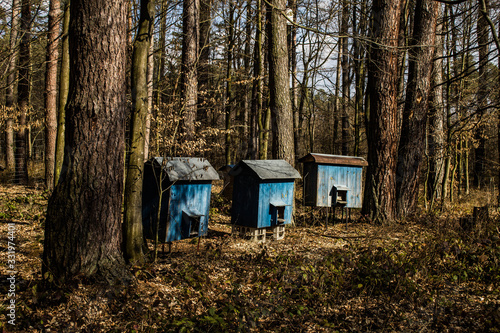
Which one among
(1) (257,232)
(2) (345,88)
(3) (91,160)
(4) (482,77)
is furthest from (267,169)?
(2) (345,88)

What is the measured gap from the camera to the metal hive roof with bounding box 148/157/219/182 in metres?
5.33

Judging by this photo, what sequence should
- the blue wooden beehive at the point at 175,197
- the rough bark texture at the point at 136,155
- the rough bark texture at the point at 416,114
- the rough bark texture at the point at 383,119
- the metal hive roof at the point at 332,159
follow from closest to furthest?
the rough bark texture at the point at 136,155 < the blue wooden beehive at the point at 175,197 < the metal hive roof at the point at 332,159 < the rough bark texture at the point at 383,119 < the rough bark texture at the point at 416,114

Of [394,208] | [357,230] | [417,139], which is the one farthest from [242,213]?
[417,139]

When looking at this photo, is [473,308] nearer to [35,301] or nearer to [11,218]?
[35,301]

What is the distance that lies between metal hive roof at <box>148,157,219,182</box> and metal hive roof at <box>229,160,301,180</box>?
101 cm

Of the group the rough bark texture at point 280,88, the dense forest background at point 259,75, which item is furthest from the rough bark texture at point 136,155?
the rough bark texture at point 280,88

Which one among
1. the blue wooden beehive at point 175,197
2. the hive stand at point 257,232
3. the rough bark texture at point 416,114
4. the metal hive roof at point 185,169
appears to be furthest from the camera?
the rough bark texture at point 416,114

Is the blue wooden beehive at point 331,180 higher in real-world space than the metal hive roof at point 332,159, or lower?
lower

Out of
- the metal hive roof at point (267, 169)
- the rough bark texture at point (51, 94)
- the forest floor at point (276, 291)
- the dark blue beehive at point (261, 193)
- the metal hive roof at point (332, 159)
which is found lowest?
the forest floor at point (276, 291)

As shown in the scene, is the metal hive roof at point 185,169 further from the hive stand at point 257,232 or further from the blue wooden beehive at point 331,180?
the blue wooden beehive at point 331,180

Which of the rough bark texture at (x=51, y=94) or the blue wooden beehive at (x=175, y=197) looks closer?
the blue wooden beehive at (x=175, y=197)

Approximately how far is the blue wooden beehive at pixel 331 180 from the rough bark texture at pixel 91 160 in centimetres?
499

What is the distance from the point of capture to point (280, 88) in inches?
348

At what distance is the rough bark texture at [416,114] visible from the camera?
9422 mm
